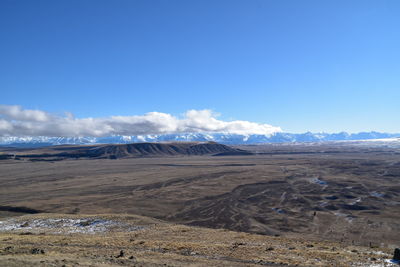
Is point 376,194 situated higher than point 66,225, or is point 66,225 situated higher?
point 66,225

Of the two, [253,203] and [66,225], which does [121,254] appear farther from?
[253,203]

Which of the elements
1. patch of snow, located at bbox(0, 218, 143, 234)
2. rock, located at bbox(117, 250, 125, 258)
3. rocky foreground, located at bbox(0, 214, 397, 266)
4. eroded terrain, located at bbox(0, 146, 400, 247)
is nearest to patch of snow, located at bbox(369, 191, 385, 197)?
eroded terrain, located at bbox(0, 146, 400, 247)

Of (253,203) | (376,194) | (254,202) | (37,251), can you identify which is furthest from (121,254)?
(376,194)

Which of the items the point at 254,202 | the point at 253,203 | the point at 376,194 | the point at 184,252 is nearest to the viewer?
the point at 184,252

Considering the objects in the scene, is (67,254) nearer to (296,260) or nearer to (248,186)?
(296,260)

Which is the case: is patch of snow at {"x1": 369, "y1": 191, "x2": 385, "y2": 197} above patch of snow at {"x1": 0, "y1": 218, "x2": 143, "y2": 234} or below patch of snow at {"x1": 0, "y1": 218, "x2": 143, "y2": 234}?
below

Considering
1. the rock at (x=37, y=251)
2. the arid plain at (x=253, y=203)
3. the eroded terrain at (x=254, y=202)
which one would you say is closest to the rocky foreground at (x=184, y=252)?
the rock at (x=37, y=251)

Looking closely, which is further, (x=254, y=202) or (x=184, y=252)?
(x=254, y=202)

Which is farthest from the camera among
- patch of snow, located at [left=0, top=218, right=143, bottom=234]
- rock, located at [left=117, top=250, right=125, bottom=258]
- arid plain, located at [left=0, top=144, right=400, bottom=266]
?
arid plain, located at [left=0, top=144, right=400, bottom=266]

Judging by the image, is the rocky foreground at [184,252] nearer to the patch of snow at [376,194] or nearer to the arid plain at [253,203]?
the arid plain at [253,203]

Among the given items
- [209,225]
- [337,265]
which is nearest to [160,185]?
[209,225]

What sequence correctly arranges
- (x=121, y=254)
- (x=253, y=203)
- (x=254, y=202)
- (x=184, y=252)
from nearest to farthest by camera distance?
(x=121, y=254)
(x=184, y=252)
(x=253, y=203)
(x=254, y=202)

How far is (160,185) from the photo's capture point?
227 ft

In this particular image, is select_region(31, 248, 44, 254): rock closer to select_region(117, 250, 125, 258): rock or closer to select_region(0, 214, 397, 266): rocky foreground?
select_region(0, 214, 397, 266): rocky foreground
